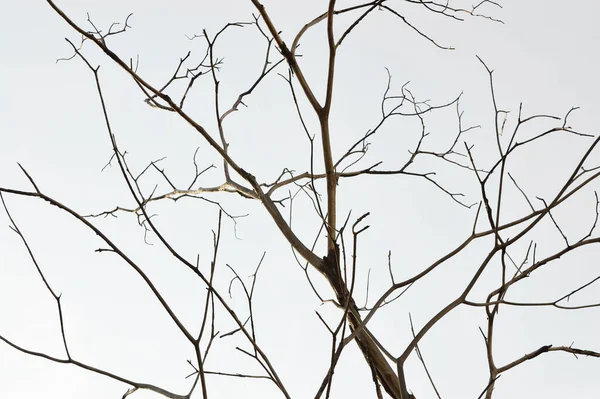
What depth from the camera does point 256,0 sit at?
0.79 metres

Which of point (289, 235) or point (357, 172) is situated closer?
point (289, 235)

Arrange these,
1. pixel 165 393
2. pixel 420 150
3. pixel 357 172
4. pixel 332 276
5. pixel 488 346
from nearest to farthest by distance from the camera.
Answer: pixel 165 393, pixel 488 346, pixel 332 276, pixel 357 172, pixel 420 150

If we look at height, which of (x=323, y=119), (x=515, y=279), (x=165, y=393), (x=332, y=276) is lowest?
(x=165, y=393)

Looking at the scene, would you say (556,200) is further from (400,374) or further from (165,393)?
(165,393)

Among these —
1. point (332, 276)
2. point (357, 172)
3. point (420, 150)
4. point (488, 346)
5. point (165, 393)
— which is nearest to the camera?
point (165, 393)

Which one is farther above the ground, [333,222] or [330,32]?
[330,32]

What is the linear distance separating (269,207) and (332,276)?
0.14 metres

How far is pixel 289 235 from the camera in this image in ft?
2.68

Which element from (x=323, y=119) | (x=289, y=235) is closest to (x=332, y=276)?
(x=289, y=235)

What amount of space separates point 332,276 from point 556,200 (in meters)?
0.32

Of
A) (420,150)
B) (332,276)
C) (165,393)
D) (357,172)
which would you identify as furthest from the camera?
(420,150)

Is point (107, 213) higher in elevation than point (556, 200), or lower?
higher

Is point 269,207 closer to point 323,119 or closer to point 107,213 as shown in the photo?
point 323,119

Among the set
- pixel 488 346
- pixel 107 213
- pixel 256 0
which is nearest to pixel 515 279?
pixel 488 346
